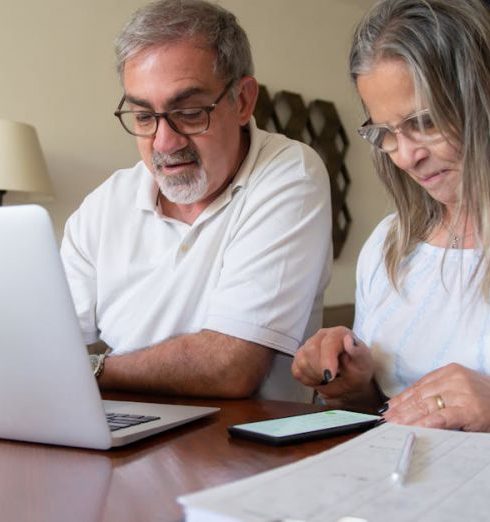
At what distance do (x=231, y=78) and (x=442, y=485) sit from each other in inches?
46.7

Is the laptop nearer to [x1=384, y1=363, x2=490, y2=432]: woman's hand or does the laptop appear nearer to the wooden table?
the wooden table

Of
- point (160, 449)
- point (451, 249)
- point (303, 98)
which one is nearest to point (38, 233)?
point (160, 449)

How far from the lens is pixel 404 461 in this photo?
23.0 inches

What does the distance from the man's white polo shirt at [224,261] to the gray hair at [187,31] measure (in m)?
0.18

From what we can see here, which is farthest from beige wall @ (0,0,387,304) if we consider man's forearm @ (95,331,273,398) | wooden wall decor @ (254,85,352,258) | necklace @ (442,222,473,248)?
man's forearm @ (95,331,273,398)

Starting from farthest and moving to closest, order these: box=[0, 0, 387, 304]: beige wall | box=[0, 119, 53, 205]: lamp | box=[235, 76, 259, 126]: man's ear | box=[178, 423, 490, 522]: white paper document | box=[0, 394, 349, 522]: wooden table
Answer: box=[0, 0, 387, 304]: beige wall < box=[0, 119, 53, 205]: lamp < box=[235, 76, 259, 126]: man's ear < box=[0, 394, 349, 522]: wooden table < box=[178, 423, 490, 522]: white paper document

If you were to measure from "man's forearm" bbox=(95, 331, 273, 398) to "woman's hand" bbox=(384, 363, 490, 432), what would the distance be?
0.41 metres

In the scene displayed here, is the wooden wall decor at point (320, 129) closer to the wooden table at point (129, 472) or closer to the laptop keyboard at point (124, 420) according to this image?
the laptop keyboard at point (124, 420)

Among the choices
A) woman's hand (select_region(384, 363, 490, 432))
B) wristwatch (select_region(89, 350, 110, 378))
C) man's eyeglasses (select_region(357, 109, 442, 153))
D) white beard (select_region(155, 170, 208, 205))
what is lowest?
wristwatch (select_region(89, 350, 110, 378))

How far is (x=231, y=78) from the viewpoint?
5.13 ft

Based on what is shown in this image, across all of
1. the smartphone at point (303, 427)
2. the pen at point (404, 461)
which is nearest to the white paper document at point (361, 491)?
the pen at point (404, 461)

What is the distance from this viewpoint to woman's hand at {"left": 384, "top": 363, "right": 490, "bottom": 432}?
814 mm

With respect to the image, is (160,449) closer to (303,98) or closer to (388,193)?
(388,193)

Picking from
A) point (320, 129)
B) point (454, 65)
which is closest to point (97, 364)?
point (454, 65)
